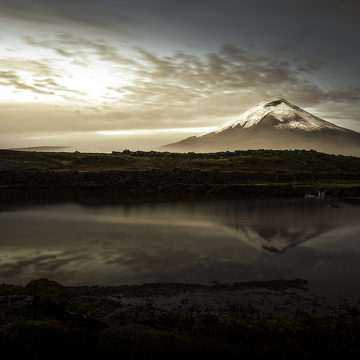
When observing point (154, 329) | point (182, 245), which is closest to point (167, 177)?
point (182, 245)

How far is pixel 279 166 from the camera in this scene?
76.1 m

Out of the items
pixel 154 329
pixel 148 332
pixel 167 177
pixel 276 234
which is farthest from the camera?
pixel 167 177

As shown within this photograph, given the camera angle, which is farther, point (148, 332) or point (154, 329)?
point (154, 329)

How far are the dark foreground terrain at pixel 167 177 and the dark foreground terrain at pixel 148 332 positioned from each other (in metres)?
33.2

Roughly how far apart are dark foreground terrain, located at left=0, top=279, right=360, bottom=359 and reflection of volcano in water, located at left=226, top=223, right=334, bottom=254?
27.6 feet

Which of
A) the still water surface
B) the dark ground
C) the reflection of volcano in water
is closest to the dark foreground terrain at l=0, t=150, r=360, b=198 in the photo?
the still water surface

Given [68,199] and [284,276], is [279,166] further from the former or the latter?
[284,276]

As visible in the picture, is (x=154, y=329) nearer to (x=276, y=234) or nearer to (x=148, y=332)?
(x=148, y=332)

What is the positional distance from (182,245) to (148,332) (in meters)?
10.8

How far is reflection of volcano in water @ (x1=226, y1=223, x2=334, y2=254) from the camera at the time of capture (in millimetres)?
18828

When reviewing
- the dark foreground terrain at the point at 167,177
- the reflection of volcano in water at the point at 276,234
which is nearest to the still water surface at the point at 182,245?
the reflection of volcano in water at the point at 276,234

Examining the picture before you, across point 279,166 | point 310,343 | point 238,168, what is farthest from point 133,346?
point 279,166

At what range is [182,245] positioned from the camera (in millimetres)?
18500

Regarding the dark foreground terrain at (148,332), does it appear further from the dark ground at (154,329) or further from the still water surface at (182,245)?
the still water surface at (182,245)
